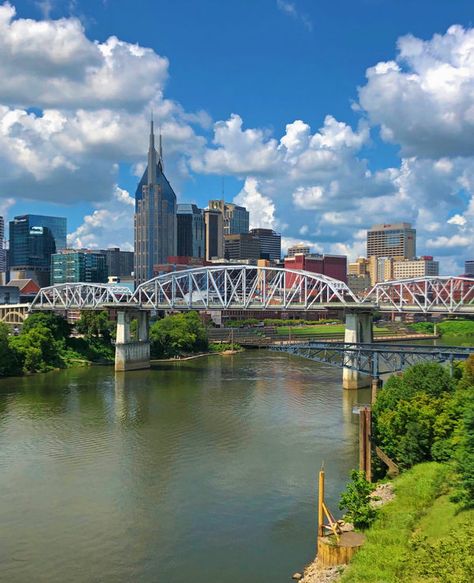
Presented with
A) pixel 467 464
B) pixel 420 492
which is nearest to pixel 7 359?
pixel 420 492

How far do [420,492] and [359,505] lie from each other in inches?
143

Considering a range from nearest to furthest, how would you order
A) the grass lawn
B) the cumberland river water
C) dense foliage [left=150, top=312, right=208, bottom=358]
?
the grass lawn → the cumberland river water → dense foliage [left=150, top=312, right=208, bottom=358]

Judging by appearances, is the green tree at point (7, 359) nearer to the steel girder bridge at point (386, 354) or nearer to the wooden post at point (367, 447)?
the steel girder bridge at point (386, 354)

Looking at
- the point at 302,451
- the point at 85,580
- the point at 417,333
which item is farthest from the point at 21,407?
the point at 417,333

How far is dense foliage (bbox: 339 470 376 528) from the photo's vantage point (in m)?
28.7

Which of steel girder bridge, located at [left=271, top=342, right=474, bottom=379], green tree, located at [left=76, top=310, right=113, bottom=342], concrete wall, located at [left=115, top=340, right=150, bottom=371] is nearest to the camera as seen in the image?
steel girder bridge, located at [left=271, top=342, right=474, bottom=379]

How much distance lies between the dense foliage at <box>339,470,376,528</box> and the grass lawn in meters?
A: 0.49

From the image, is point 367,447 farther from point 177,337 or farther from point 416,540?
point 177,337

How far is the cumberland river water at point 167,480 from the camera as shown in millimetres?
27984

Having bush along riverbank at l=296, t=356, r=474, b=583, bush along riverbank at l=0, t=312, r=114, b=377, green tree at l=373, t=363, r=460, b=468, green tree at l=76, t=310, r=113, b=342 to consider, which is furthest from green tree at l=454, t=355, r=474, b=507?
green tree at l=76, t=310, r=113, b=342

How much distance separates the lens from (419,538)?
24.7 m

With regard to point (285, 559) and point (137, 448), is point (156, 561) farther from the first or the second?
point (137, 448)

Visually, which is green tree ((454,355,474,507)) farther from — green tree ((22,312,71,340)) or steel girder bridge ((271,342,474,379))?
green tree ((22,312,71,340))

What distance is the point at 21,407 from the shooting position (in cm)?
6228
